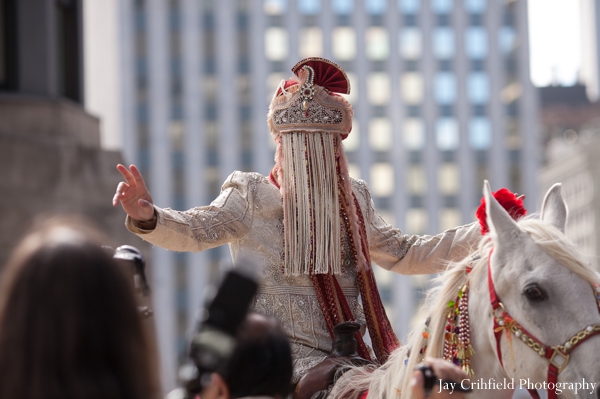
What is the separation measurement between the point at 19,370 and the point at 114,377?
0.57 ft

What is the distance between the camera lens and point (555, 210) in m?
3.44

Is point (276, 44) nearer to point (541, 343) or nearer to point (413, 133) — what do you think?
point (413, 133)

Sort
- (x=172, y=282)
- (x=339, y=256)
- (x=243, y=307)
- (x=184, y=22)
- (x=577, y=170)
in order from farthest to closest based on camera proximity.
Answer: (x=577, y=170)
(x=184, y=22)
(x=172, y=282)
(x=339, y=256)
(x=243, y=307)

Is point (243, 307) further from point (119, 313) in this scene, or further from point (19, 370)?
point (19, 370)

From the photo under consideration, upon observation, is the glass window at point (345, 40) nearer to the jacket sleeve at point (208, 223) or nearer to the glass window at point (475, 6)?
the glass window at point (475, 6)

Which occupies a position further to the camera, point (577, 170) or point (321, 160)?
point (577, 170)

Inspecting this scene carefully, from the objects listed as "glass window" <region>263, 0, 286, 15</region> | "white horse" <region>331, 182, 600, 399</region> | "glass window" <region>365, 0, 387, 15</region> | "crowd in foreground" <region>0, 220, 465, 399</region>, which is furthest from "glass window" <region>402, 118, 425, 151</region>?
"crowd in foreground" <region>0, 220, 465, 399</region>

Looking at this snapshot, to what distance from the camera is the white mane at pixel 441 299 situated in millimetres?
3047

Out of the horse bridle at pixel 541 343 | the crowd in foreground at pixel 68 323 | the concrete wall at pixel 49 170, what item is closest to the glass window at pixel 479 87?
the concrete wall at pixel 49 170

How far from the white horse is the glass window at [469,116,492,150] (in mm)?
54076

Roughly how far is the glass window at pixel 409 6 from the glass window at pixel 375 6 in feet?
3.22

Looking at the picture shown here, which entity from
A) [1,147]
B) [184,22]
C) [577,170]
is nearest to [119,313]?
[1,147]

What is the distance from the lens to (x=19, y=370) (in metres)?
1.73

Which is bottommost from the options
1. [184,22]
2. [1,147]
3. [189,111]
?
[1,147]
